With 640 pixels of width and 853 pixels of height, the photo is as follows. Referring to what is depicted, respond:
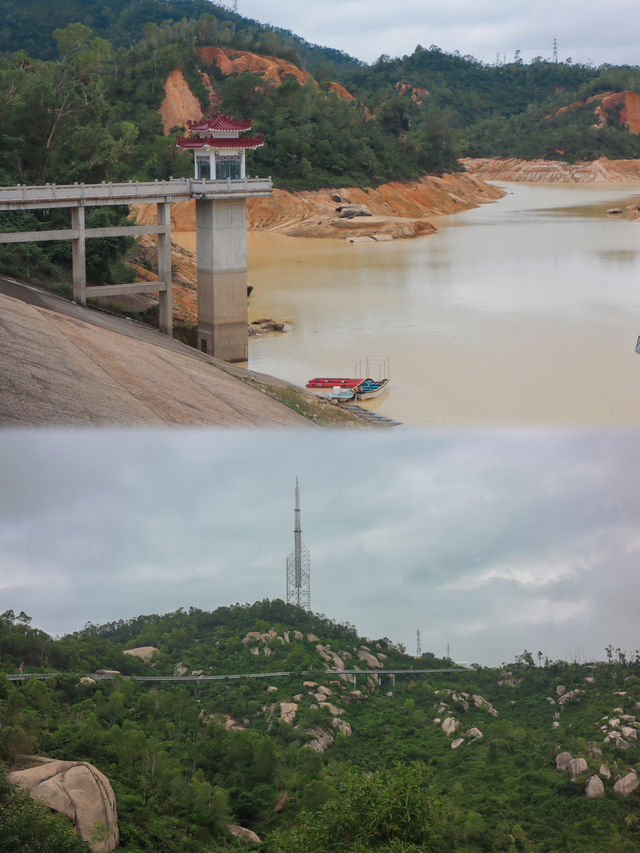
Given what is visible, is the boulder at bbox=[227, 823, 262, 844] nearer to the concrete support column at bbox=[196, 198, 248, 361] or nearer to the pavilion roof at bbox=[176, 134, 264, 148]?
the concrete support column at bbox=[196, 198, 248, 361]

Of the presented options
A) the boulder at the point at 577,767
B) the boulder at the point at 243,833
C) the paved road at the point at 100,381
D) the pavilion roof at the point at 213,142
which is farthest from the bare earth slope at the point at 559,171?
the boulder at the point at 243,833

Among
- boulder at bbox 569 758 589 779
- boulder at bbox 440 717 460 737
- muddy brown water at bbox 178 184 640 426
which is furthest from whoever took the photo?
muddy brown water at bbox 178 184 640 426

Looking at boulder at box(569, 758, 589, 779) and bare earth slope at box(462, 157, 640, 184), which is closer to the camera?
boulder at box(569, 758, 589, 779)

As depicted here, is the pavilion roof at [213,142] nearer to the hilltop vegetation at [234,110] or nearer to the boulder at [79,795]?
the hilltop vegetation at [234,110]

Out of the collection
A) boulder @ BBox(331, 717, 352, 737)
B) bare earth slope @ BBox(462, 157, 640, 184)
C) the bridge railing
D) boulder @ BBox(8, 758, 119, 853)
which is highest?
bare earth slope @ BBox(462, 157, 640, 184)

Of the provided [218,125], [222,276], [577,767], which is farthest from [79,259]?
[577,767]

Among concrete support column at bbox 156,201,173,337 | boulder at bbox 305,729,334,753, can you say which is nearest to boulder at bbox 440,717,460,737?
boulder at bbox 305,729,334,753

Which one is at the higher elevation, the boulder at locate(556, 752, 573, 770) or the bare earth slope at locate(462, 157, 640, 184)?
the bare earth slope at locate(462, 157, 640, 184)
